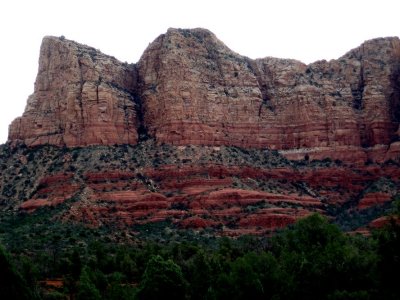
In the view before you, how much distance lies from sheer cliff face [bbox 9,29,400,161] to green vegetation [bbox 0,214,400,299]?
3363cm

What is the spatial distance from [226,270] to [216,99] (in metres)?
56.7

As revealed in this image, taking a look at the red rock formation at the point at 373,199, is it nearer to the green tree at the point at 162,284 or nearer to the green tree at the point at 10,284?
the green tree at the point at 162,284

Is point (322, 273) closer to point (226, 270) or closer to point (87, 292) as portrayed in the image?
point (226, 270)

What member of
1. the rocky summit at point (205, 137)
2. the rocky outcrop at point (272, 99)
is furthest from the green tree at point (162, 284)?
the rocky outcrop at point (272, 99)

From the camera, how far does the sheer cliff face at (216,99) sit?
363 ft

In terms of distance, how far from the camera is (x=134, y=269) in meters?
71.1

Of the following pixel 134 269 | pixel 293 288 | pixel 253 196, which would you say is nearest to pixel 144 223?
pixel 253 196

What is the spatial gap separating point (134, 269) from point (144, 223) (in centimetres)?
2423

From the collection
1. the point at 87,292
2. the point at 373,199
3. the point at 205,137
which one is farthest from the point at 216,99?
the point at 87,292

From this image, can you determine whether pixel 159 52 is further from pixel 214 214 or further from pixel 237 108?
pixel 214 214

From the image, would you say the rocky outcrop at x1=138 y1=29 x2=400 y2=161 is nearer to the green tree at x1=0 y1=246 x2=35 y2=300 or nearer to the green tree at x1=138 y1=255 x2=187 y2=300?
the green tree at x1=138 y1=255 x2=187 y2=300

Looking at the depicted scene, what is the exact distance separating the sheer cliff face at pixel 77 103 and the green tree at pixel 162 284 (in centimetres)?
5491

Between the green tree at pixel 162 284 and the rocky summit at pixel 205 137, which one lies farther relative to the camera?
the rocky summit at pixel 205 137

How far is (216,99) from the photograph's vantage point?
11619cm
